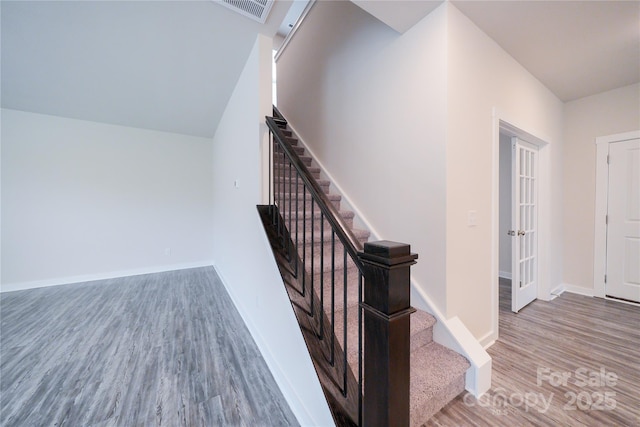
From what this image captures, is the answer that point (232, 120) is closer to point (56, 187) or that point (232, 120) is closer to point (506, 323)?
point (56, 187)

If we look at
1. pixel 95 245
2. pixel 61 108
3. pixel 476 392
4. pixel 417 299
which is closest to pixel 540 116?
pixel 417 299

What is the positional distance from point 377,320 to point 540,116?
339 cm

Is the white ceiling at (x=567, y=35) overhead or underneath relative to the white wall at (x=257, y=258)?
overhead

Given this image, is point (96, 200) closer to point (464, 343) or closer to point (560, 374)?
point (464, 343)

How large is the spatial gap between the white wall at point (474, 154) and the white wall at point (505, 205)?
1771mm

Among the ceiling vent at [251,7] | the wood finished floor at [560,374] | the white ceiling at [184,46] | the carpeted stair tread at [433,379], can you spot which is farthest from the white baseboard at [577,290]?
the ceiling vent at [251,7]

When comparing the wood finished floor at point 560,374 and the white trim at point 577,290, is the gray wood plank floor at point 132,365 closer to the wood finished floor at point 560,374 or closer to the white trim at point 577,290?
the wood finished floor at point 560,374

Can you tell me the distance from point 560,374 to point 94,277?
5.97 meters

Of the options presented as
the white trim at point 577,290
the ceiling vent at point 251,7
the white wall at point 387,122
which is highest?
the ceiling vent at point 251,7

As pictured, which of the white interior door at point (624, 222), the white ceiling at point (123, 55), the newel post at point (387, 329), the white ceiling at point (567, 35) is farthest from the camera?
the white interior door at point (624, 222)

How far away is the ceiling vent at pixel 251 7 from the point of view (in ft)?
6.11

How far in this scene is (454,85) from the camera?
1.73m

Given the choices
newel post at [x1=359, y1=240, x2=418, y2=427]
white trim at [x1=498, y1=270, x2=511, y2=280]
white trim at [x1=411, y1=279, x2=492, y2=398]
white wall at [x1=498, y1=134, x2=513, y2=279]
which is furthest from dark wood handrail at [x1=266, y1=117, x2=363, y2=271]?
white trim at [x1=498, y1=270, x2=511, y2=280]

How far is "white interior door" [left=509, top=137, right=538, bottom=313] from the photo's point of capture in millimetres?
2600
